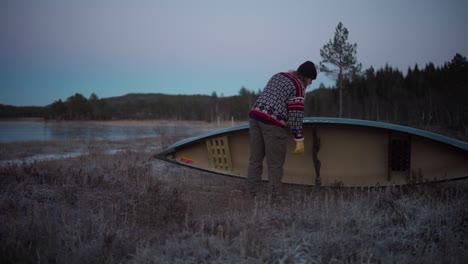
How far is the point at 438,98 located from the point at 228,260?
46272 millimetres

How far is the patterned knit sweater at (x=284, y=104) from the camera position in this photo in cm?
441

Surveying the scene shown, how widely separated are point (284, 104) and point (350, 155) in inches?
77.4

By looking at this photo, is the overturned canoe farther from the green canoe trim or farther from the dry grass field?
the dry grass field

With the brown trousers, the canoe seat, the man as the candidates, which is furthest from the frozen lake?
the man

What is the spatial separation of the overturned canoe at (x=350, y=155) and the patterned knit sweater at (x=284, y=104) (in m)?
1.04

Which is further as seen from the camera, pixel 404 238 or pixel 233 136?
pixel 233 136

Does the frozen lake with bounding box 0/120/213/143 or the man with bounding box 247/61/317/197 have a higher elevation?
the man with bounding box 247/61/317/197

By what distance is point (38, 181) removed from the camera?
4.96 m

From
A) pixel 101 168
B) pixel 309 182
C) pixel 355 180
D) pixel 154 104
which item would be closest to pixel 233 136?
pixel 309 182

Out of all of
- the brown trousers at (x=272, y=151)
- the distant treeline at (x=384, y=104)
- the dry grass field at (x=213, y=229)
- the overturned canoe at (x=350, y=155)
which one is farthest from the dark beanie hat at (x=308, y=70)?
the distant treeline at (x=384, y=104)

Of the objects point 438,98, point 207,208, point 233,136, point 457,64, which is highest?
point 457,64

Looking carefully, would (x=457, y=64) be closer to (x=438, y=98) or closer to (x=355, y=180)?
(x=438, y=98)

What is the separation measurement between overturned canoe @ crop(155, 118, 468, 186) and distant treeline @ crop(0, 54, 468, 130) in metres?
23.2

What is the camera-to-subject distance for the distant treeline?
36781 millimetres
